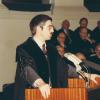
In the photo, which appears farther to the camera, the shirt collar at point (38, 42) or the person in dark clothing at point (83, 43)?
the person in dark clothing at point (83, 43)

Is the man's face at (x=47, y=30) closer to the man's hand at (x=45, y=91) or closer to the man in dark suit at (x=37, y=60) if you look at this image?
the man in dark suit at (x=37, y=60)

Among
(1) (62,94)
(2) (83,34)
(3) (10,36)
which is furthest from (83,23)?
(1) (62,94)

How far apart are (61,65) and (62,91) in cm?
81

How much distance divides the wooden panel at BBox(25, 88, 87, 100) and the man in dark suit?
0.22 metres

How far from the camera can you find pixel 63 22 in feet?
36.1

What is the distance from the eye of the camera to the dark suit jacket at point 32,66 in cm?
408

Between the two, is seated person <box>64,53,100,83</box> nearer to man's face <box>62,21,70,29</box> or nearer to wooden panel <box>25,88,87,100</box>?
wooden panel <box>25,88,87,100</box>

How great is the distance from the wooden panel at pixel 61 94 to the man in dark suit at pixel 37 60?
22cm

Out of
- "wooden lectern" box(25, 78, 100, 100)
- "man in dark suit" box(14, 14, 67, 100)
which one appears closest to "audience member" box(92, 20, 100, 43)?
"man in dark suit" box(14, 14, 67, 100)

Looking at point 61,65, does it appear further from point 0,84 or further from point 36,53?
point 0,84

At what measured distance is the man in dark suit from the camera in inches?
163

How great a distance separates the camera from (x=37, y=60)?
434 cm

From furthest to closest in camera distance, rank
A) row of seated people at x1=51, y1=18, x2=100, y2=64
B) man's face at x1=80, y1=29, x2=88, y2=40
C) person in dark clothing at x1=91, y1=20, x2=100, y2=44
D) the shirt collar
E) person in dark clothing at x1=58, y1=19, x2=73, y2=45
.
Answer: person in dark clothing at x1=91, y1=20, x2=100, y2=44 < person in dark clothing at x1=58, y1=19, x2=73, y2=45 < man's face at x1=80, y1=29, x2=88, y2=40 < row of seated people at x1=51, y1=18, x2=100, y2=64 < the shirt collar

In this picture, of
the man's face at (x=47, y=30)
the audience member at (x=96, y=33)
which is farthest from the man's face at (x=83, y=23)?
the man's face at (x=47, y=30)
